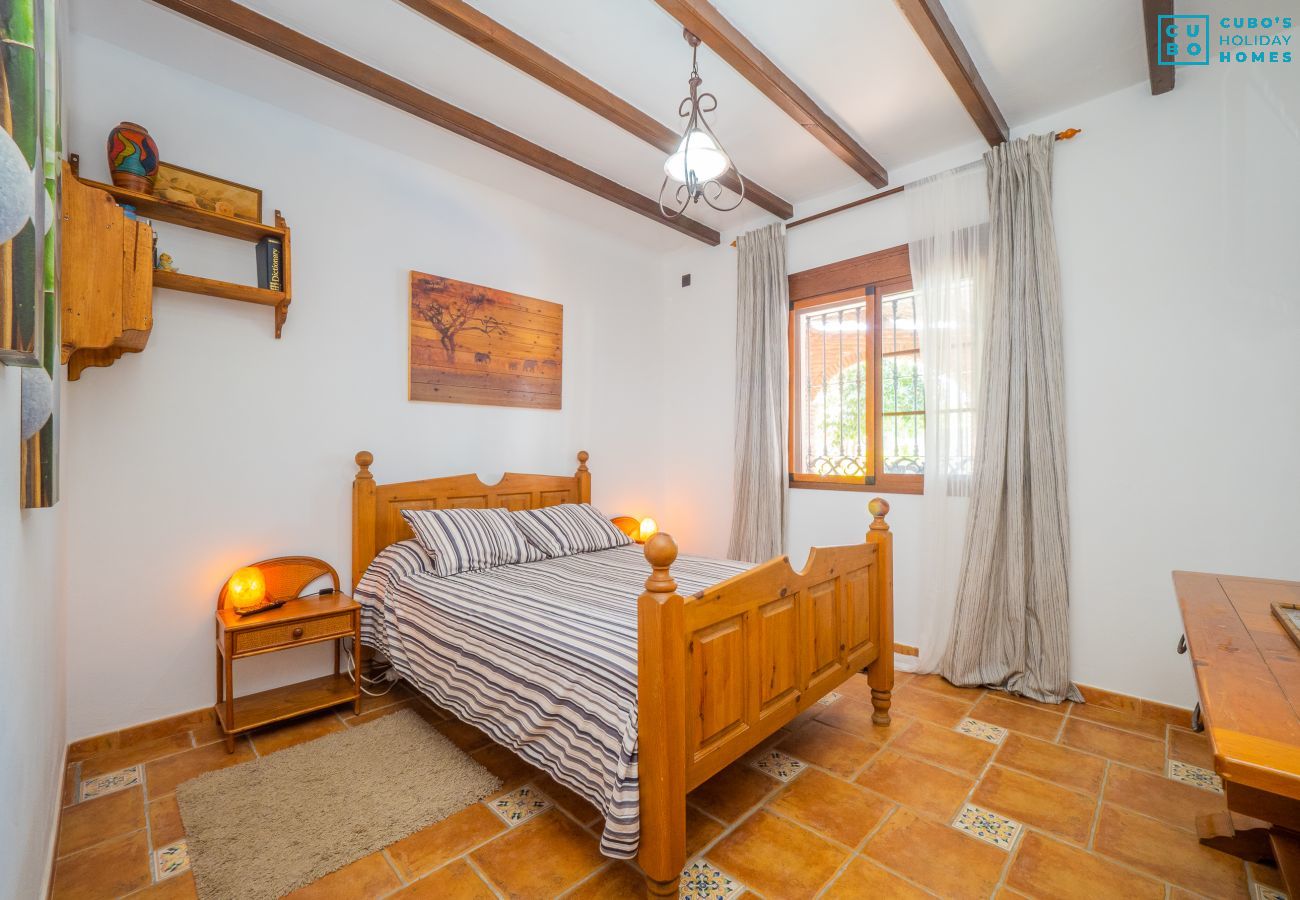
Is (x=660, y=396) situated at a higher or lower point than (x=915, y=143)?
lower

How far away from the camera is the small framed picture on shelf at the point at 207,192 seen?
2.37m

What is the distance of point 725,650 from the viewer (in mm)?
1709

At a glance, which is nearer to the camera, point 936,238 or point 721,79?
point 721,79

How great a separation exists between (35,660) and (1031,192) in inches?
161

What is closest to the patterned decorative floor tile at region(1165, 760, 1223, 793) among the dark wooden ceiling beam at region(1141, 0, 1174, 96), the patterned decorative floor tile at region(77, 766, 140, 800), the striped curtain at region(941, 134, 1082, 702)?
the striped curtain at region(941, 134, 1082, 702)

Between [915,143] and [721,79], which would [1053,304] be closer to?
[915,143]

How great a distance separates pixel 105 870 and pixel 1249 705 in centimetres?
281

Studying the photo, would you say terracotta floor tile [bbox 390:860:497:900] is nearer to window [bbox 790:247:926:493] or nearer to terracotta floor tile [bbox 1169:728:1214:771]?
terracotta floor tile [bbox 1169:728:1214:771]

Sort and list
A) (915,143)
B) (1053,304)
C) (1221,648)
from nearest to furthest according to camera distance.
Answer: (1221,648) → (1053,304) → (915,143)

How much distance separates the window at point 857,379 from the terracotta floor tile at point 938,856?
189 centimetres

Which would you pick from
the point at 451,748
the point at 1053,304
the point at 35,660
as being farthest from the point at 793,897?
the point at 1053,304

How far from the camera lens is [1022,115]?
285 centimetres

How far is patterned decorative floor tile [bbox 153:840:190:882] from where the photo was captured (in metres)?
1.63

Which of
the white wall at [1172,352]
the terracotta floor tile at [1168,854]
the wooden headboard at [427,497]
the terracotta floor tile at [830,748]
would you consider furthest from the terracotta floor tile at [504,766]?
the white wall at [1172,352]
